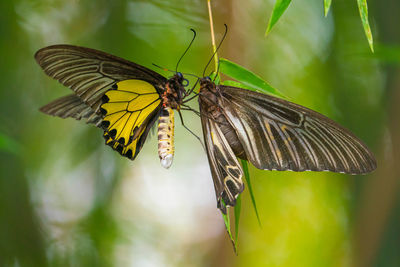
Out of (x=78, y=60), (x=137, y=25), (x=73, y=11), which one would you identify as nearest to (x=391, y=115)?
(x=137, y=25)

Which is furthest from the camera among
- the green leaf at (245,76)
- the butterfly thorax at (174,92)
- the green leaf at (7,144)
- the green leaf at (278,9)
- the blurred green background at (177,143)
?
the blurred green background at (177,143)

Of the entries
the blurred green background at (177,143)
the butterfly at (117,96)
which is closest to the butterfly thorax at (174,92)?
the butterfly at (117,96)

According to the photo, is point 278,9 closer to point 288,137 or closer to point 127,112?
point 288,137

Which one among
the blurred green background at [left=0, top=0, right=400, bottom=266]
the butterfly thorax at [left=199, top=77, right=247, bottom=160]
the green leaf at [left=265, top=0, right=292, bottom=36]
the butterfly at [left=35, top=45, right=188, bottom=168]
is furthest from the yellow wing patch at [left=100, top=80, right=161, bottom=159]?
the blurred green background at [left=0, top=0, right=400, bottom=266]

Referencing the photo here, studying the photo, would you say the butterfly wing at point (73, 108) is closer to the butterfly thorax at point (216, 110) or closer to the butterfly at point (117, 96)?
the butterfly at point (117, 96)

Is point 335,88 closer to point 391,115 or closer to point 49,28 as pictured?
point 391,115

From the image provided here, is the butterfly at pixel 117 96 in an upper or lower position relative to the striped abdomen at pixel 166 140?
upper

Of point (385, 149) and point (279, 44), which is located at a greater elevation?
point (279, 44)
